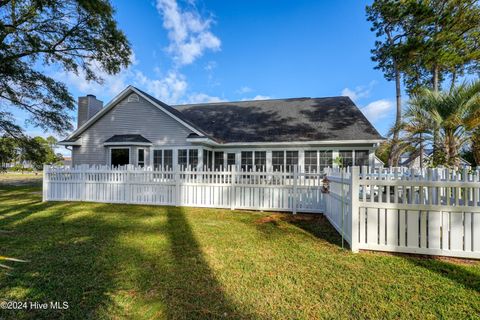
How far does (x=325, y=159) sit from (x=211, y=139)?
6.04 meters

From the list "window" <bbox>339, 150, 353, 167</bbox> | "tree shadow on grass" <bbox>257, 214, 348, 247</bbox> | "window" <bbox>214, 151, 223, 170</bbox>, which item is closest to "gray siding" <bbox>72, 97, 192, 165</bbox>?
"window" <bbox>214, 151, 223, 170</bbox>

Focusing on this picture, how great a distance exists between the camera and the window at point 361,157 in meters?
11.9

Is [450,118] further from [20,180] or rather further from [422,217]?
[20,180]

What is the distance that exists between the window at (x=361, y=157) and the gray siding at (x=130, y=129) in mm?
8699

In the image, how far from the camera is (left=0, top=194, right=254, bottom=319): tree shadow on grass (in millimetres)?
2523

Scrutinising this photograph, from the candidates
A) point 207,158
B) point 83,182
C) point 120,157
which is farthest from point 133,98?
point 83,182

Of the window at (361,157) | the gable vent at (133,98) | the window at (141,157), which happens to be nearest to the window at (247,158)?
the window at (141,157)

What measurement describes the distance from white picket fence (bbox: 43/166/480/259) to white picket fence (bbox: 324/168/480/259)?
13 mm

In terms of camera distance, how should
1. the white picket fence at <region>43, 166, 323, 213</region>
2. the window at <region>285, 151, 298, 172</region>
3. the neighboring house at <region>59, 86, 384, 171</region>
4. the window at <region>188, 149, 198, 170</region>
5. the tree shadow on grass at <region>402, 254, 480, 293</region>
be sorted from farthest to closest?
the window at <region>285, 151, 298, 172</region> < the window at <region>188, 149, 198, 170</region> < the neighboring house at <region>59, 86, 384, 171</region> < the white picket fence at <region>43, 166, 323, 213</region> < the tree shadow on grass at <region>402, 254, 480, 293</region>

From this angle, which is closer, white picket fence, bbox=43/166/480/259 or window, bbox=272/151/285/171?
white picket fence, bbox=43/166/480/259

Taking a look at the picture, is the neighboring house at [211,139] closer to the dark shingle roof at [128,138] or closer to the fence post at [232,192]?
the dark shingle roof at [128,138]

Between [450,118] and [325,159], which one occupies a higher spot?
[450,118]

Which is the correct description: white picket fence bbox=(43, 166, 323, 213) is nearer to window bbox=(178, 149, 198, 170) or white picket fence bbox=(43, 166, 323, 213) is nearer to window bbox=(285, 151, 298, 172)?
window bbox=(178, 149, 198, 170)

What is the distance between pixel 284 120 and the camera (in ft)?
48.4
